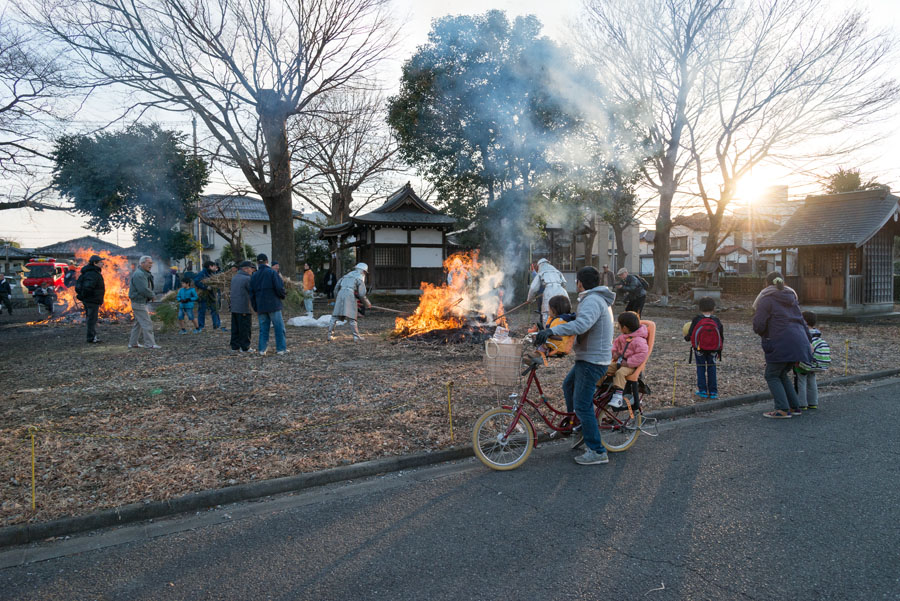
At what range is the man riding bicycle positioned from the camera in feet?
15.1

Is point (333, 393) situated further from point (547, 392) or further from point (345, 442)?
point (547, 392)

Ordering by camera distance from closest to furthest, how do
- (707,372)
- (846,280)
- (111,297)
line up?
1. (707,372)
2. (111,297)
3. (846,280)

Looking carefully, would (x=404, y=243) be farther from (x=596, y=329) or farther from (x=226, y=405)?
(x=596, y=329)

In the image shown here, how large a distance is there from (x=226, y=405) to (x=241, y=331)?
423cm

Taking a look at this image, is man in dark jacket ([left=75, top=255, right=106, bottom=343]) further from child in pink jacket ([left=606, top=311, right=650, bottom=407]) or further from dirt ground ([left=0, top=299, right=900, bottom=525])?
child in pink jacket ([left=606, top=311, right=650, bottom=407])

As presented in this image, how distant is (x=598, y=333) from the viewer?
186 inches

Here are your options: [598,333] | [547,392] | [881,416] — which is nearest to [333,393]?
[547,392]

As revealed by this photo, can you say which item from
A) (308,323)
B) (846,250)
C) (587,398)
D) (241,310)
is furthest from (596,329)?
(846,250)

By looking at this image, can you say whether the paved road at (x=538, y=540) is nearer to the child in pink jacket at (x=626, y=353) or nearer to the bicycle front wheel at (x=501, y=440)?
the bicycle front wheel at (x=501, y=440)

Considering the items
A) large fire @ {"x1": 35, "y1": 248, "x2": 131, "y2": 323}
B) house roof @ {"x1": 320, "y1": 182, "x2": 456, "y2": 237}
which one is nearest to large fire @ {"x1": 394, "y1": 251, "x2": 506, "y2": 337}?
house roof @ {"x1": 320, "y1": 182, "x2": 456, "y2": 237}

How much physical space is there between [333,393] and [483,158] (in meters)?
14.2

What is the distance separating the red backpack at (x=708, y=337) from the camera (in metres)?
7.16

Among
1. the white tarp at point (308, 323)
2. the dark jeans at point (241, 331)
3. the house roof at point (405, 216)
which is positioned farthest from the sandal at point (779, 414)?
the house roof at point (405, 216)

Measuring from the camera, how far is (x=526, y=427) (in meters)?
4.86
